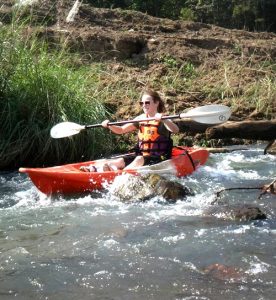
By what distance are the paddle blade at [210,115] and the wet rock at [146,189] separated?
0.70m

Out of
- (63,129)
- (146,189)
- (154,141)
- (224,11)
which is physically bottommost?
(146,189)

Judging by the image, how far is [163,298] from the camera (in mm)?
2979

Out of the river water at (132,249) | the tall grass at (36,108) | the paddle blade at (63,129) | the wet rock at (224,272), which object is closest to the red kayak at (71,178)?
the river water at (132,249)

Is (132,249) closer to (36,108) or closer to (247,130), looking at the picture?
(247,130)

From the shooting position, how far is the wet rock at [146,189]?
5188 millimetres

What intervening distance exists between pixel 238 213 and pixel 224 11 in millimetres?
19021

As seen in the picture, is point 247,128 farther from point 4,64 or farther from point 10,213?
point 4,64

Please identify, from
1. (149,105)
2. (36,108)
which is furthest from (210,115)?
(36,108)

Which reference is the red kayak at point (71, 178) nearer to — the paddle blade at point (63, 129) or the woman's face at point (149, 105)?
the paddle blade at point (63, 129)

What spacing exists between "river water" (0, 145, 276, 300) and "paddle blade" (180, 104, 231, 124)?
28.5 inches

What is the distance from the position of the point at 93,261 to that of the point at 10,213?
152 cm

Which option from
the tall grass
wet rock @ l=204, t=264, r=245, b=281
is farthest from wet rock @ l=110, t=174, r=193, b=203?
wet rock @ l=204, t=264, r=245, b=281

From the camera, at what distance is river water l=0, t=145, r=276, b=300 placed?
312cm

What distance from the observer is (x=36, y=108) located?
6.81 meters
